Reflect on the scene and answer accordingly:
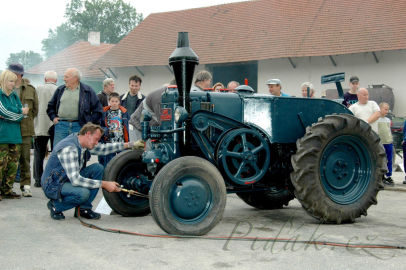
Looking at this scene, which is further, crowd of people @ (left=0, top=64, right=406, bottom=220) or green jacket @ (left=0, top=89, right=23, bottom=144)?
green jacket @ (left=0, top=89, right=23, bottom=144)

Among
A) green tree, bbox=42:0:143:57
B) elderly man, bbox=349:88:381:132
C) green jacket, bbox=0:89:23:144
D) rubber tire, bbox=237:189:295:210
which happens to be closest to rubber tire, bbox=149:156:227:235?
rubber tire, bbox=237:189:295:210

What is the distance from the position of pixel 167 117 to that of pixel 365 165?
95.4 inches

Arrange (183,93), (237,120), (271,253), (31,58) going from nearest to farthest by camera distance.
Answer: (271,253) → (183,93) → (237,120) → (31,58)

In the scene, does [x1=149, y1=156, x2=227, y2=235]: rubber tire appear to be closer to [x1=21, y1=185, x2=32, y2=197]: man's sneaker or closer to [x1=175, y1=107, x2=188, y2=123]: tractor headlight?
A: [x1=175, y1=107, x2=188, y2=123]: tractor headlight

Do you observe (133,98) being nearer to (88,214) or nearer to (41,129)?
(41,129)

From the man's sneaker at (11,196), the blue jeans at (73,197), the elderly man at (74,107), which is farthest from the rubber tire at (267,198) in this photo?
the man's sneaker at (11,196)

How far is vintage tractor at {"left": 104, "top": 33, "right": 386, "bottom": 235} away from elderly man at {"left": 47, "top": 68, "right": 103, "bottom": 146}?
175 cm

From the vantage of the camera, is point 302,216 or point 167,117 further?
point 302,216

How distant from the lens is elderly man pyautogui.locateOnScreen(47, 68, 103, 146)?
843 cm

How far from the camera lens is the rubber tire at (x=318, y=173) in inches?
253

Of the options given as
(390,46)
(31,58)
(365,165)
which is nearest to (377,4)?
(390,46)

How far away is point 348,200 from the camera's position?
22.4 ft

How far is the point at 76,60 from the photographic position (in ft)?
146

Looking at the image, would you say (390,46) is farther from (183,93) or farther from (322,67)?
(183,93)
